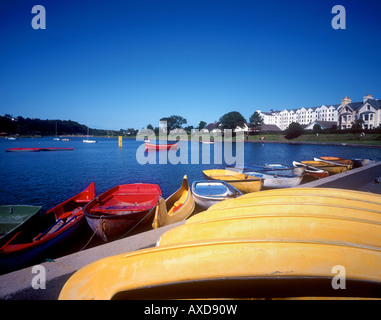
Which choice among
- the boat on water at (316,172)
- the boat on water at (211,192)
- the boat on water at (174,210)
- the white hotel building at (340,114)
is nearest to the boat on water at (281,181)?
the boat on water at (316,172)

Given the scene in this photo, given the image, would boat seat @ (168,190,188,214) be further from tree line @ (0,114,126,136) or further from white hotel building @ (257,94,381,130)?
tree line @ (0,114,126,136)

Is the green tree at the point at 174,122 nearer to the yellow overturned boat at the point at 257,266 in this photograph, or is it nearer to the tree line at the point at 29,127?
the tree line at the point at 29,127

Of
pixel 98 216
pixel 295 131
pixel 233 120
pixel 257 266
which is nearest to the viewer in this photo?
pixel 257 266

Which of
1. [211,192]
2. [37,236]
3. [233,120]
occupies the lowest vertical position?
[37,236]

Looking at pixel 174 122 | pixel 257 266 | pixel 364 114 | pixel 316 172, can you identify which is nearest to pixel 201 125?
pixel 174 122

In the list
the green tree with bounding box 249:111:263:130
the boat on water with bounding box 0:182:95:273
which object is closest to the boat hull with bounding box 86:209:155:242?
the boat on water with bounding box 0:182:95:273

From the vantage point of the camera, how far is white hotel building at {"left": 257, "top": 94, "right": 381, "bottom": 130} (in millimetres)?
73613

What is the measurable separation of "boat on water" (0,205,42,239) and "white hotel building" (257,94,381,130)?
96.9 m

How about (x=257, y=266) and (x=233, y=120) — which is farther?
(x=233, y=120)

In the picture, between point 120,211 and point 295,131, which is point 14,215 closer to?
point 120,211

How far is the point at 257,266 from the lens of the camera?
142 cm

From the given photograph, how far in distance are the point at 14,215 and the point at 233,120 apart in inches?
4261

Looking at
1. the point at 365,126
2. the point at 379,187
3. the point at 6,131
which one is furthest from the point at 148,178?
the point at 6,131

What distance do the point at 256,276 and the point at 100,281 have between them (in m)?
1.22
